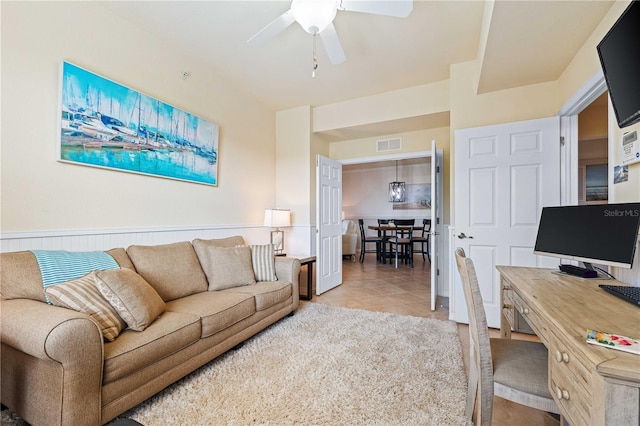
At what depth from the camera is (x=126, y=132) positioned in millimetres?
2377

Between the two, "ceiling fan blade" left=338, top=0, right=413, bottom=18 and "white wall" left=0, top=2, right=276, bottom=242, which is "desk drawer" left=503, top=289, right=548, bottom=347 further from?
"white wall" left=0, top=2, right=276, bottom=242

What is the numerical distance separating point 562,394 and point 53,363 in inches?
76.3

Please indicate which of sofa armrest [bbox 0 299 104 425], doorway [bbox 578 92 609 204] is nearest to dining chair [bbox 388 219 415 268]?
doorway [bbox 578 92 609 204]

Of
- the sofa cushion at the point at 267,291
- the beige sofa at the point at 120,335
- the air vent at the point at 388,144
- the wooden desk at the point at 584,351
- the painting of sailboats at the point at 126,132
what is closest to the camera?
the wooden desk at the point at 584,351

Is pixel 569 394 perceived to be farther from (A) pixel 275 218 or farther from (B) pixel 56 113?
(A) pixel 275 218

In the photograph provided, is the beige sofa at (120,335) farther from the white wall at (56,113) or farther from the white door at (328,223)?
the white door at (328,223)

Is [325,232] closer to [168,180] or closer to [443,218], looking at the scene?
[443,218]

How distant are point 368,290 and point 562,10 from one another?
11.3 feet

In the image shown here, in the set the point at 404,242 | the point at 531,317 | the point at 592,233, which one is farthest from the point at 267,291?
the point at 404,242

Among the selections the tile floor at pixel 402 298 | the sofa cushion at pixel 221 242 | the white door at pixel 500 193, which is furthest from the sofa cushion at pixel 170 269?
the white door at pixel 500 193

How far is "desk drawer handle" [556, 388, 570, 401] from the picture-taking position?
857 millimetres

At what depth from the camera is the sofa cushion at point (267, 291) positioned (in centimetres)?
243

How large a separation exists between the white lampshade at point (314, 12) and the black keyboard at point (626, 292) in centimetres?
214

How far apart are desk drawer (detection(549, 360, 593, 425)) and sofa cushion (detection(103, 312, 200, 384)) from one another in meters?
1.81
